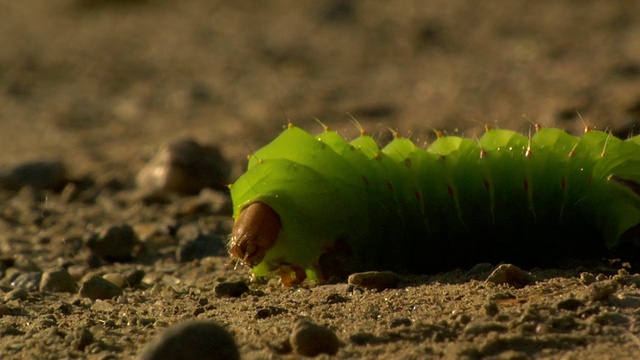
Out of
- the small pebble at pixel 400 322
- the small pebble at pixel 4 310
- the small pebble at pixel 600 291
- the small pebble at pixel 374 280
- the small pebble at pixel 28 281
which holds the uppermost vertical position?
the small pebble at pixel 28 281

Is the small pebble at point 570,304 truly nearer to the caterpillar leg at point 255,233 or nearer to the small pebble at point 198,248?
the caterpillar leg at point 255,233

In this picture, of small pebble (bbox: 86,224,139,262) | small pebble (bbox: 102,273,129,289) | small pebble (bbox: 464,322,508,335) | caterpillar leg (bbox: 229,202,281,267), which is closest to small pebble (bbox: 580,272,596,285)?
small pebble (bbox: 464,322,508,335)

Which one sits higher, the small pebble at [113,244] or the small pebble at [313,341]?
the small pebble at [113,244]

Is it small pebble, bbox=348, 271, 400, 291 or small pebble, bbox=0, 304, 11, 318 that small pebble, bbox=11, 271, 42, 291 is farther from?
small pebble, bbox=348, 271, 400, 291

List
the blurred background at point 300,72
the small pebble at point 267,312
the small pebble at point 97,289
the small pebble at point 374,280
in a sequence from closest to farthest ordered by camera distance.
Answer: the small pebble at point 267,312
the small pebble at point 374,280
the small pebble at point 97,289
the blurred background at point 300,72

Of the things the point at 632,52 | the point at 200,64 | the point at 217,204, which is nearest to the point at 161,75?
the point at 200,64

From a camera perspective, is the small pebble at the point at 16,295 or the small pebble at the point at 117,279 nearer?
the small pebble at the point at 16,295

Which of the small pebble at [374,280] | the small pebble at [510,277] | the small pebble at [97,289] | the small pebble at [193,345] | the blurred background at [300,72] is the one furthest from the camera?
the blurred background at [300,72]

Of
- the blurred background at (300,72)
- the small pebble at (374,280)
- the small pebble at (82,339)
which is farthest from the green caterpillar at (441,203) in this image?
the blurred background at (300,72)

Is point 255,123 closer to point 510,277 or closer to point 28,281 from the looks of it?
point 28,281
